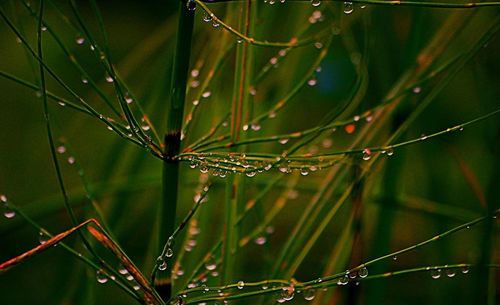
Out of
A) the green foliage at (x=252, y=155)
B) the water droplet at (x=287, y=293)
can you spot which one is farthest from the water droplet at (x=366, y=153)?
the water droplet at (x=287, y=293)

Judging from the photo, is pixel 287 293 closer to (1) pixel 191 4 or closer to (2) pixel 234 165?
(2) pixel 234 165

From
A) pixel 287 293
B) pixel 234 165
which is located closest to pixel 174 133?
pixel 234 165

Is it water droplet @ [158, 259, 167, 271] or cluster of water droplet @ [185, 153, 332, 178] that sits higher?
cluster of water droplet @ [185, 153, 332, 178]

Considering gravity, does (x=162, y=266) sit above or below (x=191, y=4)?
below

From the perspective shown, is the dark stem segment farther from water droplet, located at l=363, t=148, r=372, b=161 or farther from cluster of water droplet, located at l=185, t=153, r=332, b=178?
water droplet, located at l=363, t=148, r=372, b=161

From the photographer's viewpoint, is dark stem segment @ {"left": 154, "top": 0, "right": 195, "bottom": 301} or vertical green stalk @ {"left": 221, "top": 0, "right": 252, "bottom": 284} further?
vertical green stalk @ {"left": 221, "top": 0, "right": 252, "bottom": 284}

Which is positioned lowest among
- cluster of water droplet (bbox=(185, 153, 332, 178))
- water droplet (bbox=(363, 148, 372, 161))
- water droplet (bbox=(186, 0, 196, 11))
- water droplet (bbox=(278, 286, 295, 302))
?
water droplet (bbox=(278, 286, 295, 302))

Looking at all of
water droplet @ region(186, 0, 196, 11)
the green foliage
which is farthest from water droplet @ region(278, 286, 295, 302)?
water droplet @ region(186, 0, 196, 11)
